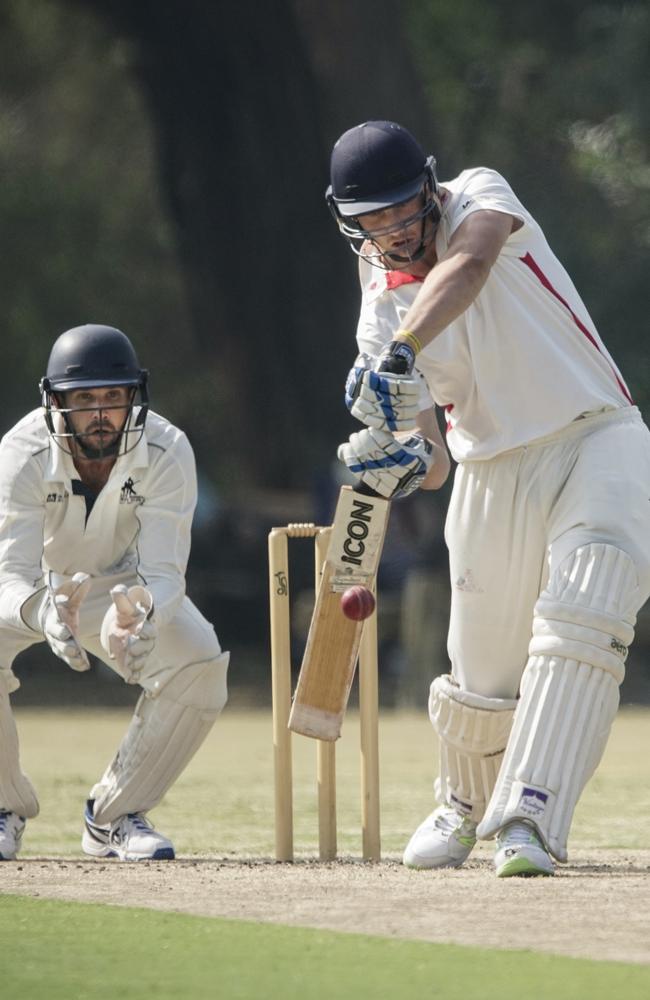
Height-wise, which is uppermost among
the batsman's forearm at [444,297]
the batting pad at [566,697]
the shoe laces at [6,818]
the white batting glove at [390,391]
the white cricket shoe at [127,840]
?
the batsman's forearm at [444,297]

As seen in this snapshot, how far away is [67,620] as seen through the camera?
15.1 ft

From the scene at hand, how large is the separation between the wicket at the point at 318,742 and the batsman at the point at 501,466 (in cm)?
18

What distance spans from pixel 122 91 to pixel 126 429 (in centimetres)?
1666

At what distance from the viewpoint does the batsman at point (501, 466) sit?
4.08 meters

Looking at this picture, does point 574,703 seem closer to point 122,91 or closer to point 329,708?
point 329,708

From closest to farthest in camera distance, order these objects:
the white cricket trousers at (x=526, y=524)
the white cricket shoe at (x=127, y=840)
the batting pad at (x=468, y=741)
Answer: the white cricket trousers at (x=526, y=524) < the batting pad at (x=468, y=741) < the white cricket shoe at (x=127, y=840)

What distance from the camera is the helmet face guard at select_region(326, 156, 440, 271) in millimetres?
4289

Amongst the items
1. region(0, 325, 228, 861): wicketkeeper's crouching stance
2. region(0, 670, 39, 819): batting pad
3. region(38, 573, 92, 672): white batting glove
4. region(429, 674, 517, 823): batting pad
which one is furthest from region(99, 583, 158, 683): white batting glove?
region(429, 674, 517, 823): batting pad

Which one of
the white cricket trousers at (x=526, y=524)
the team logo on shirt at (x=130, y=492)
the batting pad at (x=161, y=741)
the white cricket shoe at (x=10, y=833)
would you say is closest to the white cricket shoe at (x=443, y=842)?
the white cricket trousers at (x=526, y=524)

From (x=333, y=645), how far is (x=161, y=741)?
80 centimetres

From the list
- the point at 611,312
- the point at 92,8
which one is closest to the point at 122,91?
the point at 92,8

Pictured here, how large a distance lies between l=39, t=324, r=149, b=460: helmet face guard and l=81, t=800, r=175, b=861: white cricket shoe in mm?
935

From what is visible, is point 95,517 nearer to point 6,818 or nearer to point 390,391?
point 6,818

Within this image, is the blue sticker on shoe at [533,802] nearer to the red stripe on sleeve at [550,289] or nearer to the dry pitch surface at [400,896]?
the dry pitch surface at [400,896]
